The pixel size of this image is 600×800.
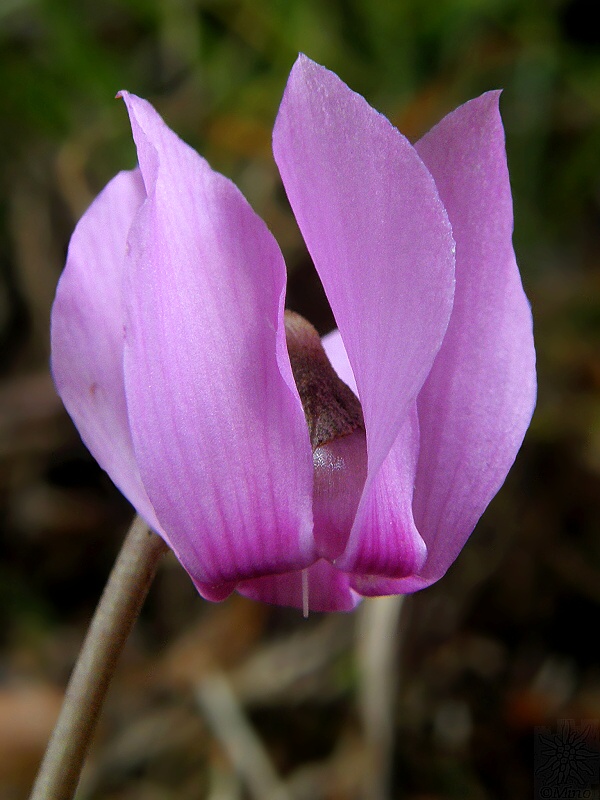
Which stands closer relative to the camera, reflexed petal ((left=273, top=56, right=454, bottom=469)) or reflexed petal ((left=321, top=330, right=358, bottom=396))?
reflexed petal ((left=273, top=56, right=454, bottom=469))

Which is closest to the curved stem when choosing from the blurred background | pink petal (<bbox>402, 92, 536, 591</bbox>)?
pink petal (<bbox>402, 92, 536, 591</bbox>)

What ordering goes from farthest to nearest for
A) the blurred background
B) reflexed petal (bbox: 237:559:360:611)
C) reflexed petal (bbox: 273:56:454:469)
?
the blurred background → reflexed petal (bbox: 237:559:360:611) → reflexed petal (bbox: 273:56:454:469)

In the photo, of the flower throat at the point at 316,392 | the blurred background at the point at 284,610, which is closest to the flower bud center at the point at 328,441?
the flower throat at the point at 316,392

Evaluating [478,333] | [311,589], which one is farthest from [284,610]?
[478,333]

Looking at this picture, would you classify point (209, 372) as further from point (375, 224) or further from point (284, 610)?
point (284, 610)

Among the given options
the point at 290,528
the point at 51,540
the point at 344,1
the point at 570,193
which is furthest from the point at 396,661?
the point at 344,1

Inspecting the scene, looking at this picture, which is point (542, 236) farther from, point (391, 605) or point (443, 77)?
point (391, 605)

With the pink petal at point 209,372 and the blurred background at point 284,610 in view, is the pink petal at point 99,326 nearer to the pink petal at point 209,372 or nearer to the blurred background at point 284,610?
the pink petal at point 209,372

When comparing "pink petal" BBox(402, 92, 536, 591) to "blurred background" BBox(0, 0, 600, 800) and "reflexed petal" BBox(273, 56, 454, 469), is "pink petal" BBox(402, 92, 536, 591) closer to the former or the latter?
"reflexed petal" BBox(273, 56, 454, 469)
